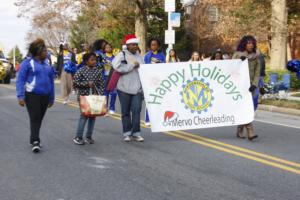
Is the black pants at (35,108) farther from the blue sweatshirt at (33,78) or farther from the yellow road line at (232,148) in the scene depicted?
the yellow road line at (232,148)

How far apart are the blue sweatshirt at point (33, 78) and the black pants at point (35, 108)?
0.09 metres

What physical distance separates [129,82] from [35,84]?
158 cm

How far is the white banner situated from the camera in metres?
8.82

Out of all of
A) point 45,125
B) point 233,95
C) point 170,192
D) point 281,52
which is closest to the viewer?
point 170,192

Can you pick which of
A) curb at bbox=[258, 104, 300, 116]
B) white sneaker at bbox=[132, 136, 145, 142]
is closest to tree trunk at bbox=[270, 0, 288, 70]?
curb at bbox=[258, 104, 300, 116]

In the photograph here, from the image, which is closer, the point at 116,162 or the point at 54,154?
the point at 116,162

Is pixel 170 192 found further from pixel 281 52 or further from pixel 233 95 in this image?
pixel 281 52

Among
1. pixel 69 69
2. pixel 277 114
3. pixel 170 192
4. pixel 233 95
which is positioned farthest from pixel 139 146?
pixel 69 69

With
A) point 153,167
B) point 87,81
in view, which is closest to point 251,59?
point 87,81

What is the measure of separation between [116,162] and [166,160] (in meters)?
0.68

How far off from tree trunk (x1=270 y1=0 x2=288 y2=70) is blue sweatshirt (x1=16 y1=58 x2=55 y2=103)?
1703 cm

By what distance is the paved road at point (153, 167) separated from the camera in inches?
223

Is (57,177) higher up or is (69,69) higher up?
(69,69)

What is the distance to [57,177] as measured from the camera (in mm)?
6324
